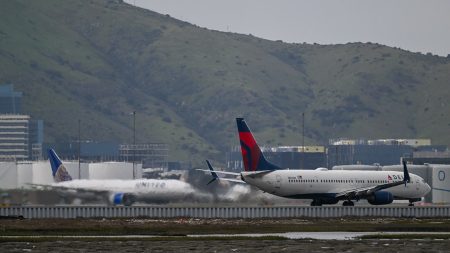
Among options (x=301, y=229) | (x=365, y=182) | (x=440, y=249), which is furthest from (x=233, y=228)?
(x=365, y=182)

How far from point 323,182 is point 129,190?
2525 centimetres

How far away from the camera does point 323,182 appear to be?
461 ft

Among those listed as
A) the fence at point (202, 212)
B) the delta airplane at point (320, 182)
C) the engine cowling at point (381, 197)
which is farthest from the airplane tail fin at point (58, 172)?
the engine cowling at point (381, 197)

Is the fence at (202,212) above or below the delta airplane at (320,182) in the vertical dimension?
below

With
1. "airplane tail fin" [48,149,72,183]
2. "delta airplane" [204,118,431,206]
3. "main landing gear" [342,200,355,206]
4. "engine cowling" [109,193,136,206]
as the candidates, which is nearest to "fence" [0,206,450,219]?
"delta airplane" [204,118,431,206]

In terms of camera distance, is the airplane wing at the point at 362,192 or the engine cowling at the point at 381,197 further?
the airplane wing at the point at 362,192

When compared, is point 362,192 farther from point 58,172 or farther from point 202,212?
point 58,172

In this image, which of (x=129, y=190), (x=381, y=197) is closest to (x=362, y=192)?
(x=381, y=197)

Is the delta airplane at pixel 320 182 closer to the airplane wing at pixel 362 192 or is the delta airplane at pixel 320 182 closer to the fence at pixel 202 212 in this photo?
the airplane wing at pixel 362 192

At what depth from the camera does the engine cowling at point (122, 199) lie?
147 m

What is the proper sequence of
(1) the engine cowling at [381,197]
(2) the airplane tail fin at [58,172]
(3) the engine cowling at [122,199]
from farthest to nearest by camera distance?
→ (2) the airplane tail fin at [58,172] → (3) the engine cowling at [122,199] → (1) the engine cowling at [381,197]

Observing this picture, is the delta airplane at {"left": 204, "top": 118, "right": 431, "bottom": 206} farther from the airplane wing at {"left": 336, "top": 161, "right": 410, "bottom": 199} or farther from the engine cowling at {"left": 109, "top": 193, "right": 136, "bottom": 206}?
the engine cowling at {"left": 109, "top": 193, "right": 136, "bottom": 206}

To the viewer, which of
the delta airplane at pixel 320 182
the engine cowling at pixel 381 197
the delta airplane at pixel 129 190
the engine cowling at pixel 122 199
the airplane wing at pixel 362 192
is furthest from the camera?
the engine cowling at pixel 122 199

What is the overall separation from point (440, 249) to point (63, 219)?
1964 inches
